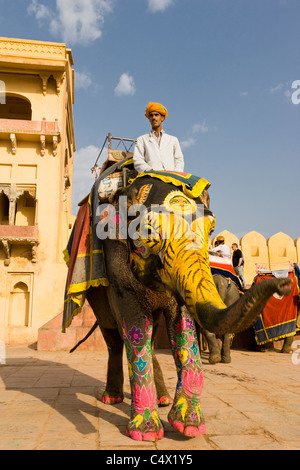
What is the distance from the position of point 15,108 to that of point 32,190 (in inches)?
215

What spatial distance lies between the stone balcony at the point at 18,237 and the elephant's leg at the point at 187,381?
12.4 m

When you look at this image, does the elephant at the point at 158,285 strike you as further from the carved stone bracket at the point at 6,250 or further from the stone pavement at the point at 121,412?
the carved stone bracket at the point at 6,250

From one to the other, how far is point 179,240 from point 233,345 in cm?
802

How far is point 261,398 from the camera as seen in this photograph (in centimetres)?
362

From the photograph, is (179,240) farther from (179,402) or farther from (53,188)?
(53,188)

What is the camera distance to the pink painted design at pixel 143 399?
2.35 m

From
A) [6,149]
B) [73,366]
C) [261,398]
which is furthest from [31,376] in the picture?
[6,149]

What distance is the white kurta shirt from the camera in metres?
2.87

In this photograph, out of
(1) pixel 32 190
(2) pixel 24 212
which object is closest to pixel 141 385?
(1) pixel 32 190

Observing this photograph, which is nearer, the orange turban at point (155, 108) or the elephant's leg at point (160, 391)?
the orange turban at point (155, 108)

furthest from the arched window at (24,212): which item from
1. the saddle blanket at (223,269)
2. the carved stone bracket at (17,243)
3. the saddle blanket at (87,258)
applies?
the saddle blanket at (87,258)

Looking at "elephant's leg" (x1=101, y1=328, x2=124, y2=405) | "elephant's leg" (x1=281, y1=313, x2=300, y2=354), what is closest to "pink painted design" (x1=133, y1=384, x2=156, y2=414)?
"elephant's leg" (x1=101, y1=328, x2=124, y2=405)

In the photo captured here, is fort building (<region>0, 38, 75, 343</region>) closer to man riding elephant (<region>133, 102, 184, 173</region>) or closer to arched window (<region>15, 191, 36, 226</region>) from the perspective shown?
arched window (<region>15, 191, 36, 226</region>)
